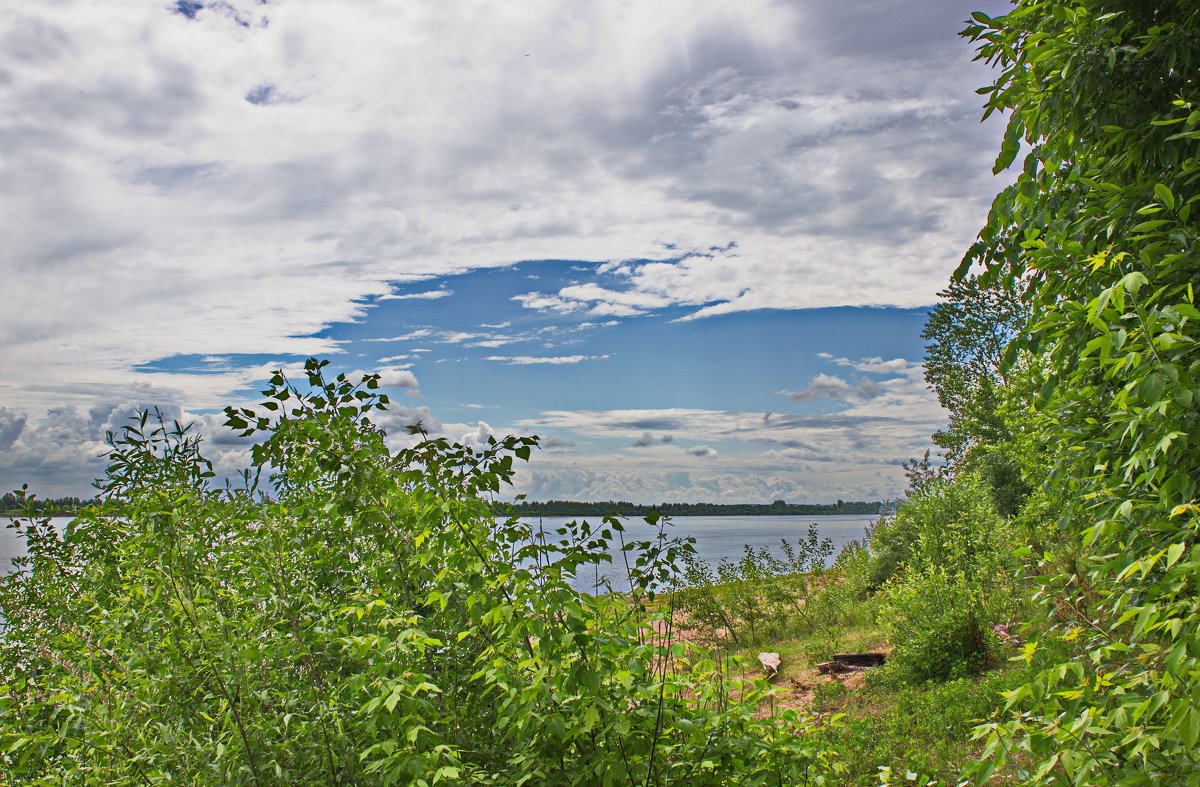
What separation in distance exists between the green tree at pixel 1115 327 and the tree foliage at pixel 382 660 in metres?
1.16

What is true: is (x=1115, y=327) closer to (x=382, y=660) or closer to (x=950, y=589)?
(x=382, y=660)

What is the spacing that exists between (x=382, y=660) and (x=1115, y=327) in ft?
9.66

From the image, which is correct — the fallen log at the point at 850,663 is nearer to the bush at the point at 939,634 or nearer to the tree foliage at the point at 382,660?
the bush at the point at 939,634

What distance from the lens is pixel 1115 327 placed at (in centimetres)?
244

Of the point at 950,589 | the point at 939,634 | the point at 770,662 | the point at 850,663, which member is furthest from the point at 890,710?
the point at 770,662

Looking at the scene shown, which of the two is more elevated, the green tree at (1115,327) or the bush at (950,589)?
the green tree at (1115,327)

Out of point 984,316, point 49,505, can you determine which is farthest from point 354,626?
point 984,316

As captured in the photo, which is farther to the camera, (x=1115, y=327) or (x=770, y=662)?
(x=770, y=662)

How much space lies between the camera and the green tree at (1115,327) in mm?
2260

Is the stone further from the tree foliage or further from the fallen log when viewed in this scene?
the tree foliage

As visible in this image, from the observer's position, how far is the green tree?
2260 millimetres

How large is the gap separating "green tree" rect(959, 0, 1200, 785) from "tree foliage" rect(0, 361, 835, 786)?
45.5 inches

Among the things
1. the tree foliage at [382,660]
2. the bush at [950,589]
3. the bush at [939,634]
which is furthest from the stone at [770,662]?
the tree foliage at [382,660]

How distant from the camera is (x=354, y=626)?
3.44 m
